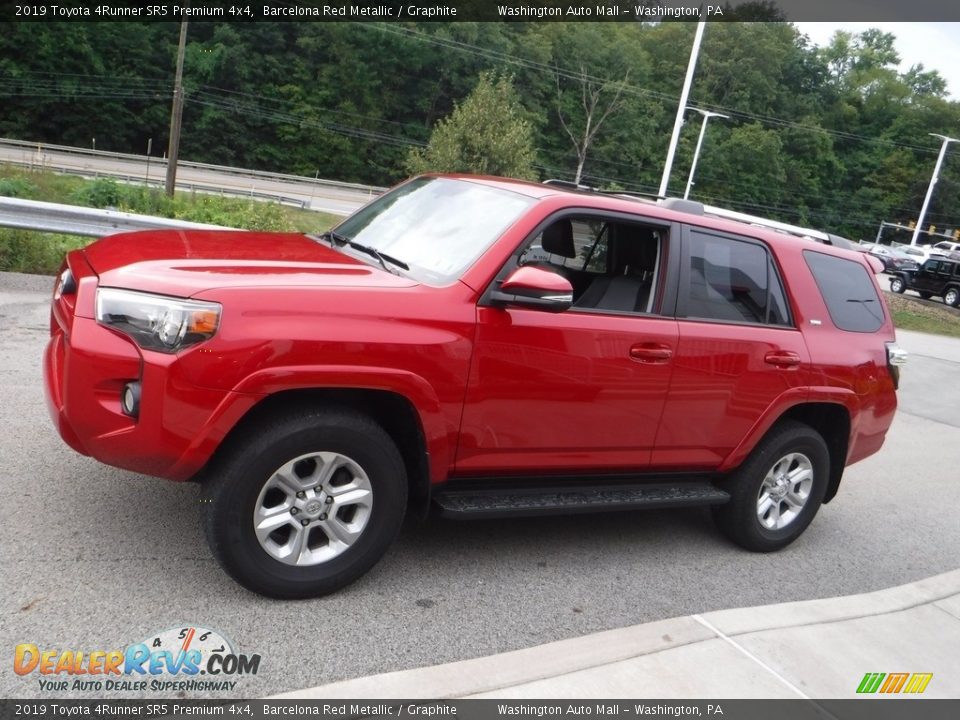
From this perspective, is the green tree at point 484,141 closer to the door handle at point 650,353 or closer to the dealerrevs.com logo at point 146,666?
the door handle at point 650,353

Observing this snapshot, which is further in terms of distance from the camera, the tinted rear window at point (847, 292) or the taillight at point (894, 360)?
the taillight at point (894, 360)

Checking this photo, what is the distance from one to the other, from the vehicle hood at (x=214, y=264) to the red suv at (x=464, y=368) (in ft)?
0.06

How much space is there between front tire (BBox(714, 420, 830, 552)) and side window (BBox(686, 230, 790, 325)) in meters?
0.74

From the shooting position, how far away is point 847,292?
525 centimetres

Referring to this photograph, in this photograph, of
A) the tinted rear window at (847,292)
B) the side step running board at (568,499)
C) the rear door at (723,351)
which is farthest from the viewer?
the tinted rear window at (847,292)

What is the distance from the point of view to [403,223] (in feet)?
14.6

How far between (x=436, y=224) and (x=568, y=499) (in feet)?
5.10

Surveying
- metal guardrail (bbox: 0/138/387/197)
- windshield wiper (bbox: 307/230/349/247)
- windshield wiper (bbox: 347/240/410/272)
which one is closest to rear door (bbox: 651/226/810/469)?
windshield wiper (bbox: 347/240/410/272)

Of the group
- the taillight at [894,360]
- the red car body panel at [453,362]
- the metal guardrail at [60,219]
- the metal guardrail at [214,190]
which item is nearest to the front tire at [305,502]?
the red car body panel at [453,362]

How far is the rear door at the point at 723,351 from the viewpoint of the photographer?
4391 mm

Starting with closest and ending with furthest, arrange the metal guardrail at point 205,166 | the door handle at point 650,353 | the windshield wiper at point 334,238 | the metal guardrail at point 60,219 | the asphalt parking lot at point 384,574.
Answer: the asphalt parking lot at point 384,574
the door handle at point 650,353
the windshield wiper at point 334,238
the metal guardrail at point 60,219
the metal guardrail at point 205,166

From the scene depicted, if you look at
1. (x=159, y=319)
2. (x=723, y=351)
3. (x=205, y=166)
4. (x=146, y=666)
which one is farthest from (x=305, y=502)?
(x=205, y=166)

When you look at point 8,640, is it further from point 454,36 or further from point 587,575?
point 454,36

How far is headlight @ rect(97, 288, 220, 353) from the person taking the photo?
3146 mm
